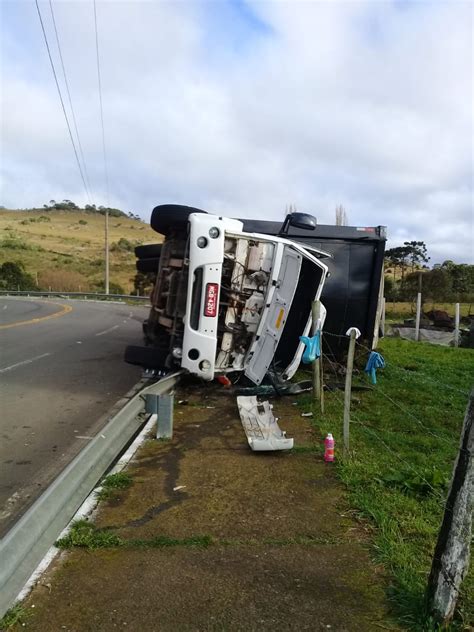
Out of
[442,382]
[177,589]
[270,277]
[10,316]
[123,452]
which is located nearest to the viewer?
[177,589]

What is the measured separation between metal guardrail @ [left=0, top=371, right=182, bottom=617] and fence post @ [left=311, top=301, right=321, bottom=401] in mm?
3081

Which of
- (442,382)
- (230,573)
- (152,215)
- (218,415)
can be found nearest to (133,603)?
(230,573)

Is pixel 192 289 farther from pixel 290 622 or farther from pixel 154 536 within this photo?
pixel 290 622

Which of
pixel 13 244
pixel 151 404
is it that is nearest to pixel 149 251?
pixel 151 404

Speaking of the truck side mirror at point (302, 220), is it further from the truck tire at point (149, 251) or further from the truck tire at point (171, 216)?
the truck tire at point (149, 251)

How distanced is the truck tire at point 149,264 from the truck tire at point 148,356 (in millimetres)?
1498

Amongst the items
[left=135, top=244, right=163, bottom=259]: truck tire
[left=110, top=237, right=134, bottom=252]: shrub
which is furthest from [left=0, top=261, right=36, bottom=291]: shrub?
[left=135, top=244, right=163, bottom=259]: truck tire

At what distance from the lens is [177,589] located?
2.97 meters

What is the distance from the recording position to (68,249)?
247 feet

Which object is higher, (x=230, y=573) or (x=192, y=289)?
(x=192, y=289)

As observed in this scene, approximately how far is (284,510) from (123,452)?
6.14ft

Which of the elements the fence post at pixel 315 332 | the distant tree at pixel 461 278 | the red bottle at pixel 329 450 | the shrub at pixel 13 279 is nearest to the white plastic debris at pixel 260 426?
the red bottle at pixel 329 450

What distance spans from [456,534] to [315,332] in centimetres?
466

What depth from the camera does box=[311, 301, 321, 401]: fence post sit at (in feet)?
23.9
